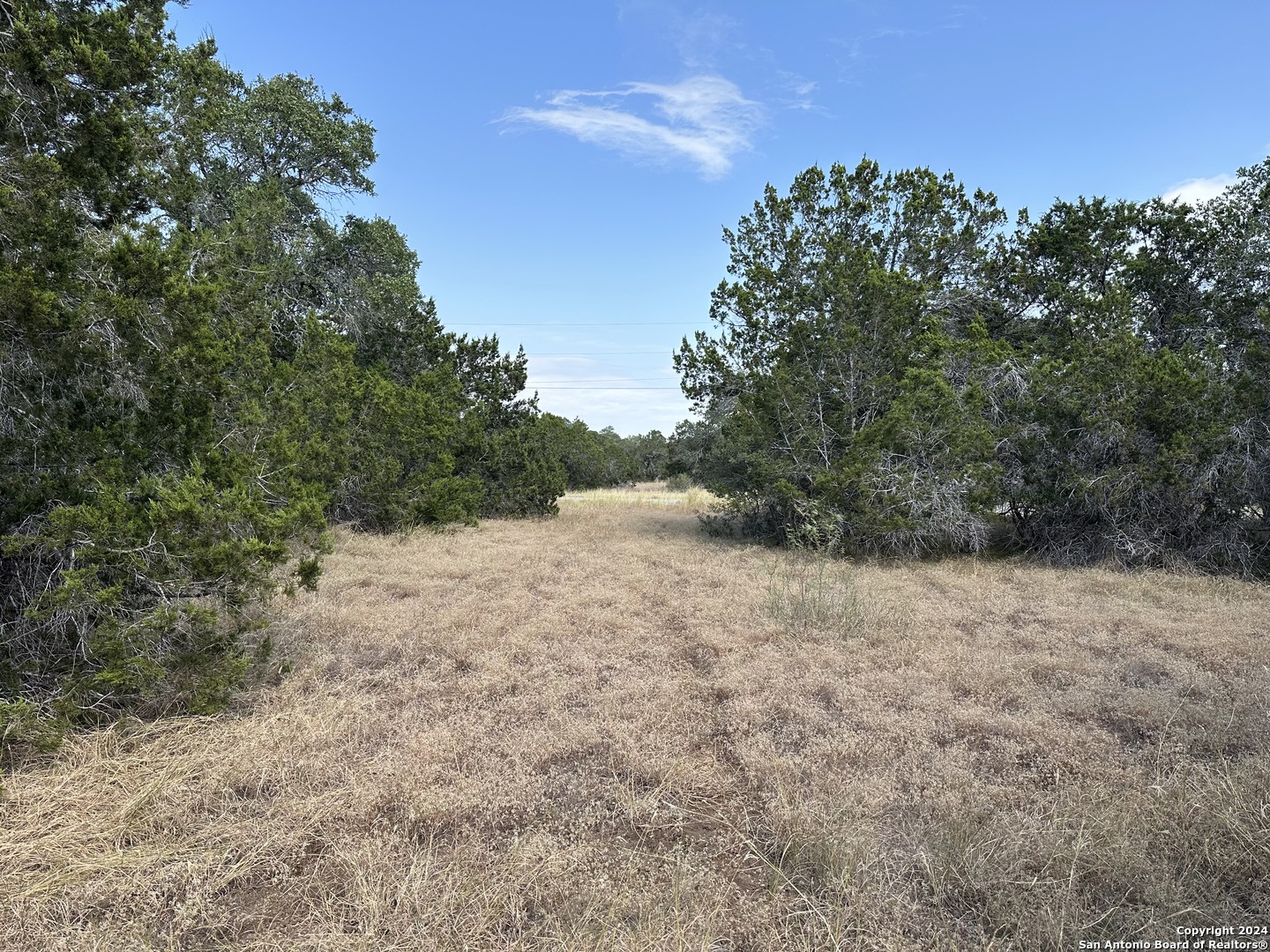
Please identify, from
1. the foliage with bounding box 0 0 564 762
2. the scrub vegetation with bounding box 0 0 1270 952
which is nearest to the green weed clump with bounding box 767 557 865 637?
the scrub vegetation with bounding box 0 0 1270 952

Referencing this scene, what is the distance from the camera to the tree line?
8.88 metres

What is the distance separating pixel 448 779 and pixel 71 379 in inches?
132

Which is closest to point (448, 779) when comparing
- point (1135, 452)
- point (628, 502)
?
point (1135, 452)

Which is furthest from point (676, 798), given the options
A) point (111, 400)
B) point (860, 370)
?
point (860, 370)

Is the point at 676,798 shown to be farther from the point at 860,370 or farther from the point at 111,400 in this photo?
the point at 860,370

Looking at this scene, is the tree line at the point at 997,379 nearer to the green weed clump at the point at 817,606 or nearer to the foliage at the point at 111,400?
the green weed clump at the point at 817,606

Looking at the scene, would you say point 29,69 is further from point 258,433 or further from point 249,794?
point 249,794

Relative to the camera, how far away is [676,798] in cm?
323

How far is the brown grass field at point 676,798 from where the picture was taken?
2.31 meters

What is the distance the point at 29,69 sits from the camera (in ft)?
11.5

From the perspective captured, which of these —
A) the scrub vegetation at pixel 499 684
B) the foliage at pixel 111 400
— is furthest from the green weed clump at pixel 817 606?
the foliage at pixel 111 400

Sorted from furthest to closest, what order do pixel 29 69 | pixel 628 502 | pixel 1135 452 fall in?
pixel 628 502 < pixel 1135 452 < pixel 29 69

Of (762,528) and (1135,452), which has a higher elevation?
(1135,452)

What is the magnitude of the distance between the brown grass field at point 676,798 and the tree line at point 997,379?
3877 millimetres
